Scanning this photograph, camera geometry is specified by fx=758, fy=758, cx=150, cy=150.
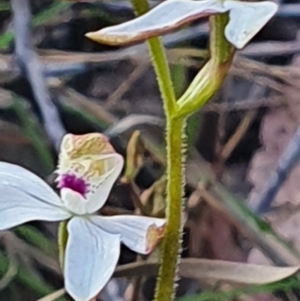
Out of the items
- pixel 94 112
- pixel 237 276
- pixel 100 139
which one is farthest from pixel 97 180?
pixel 94 112

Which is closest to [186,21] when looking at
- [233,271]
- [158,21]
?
[158,21]

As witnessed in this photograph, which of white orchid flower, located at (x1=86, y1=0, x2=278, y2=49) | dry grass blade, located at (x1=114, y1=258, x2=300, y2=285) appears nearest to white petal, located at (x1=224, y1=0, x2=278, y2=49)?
white orchid flower, located at (x1=86, y1=0, x2=278, y2=49)

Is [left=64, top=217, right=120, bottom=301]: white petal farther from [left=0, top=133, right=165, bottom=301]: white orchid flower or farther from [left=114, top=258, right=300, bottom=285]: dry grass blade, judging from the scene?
[left=114, top=258, right=300, bottom=285]: dry grass blade

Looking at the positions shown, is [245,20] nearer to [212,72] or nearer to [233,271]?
[212,72]

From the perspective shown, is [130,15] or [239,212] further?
[130,15]

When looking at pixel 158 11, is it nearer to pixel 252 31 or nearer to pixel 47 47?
pixel 252 31

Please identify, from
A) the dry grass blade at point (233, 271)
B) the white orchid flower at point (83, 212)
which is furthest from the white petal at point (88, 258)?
the dry grass blade at point (233, 271)
